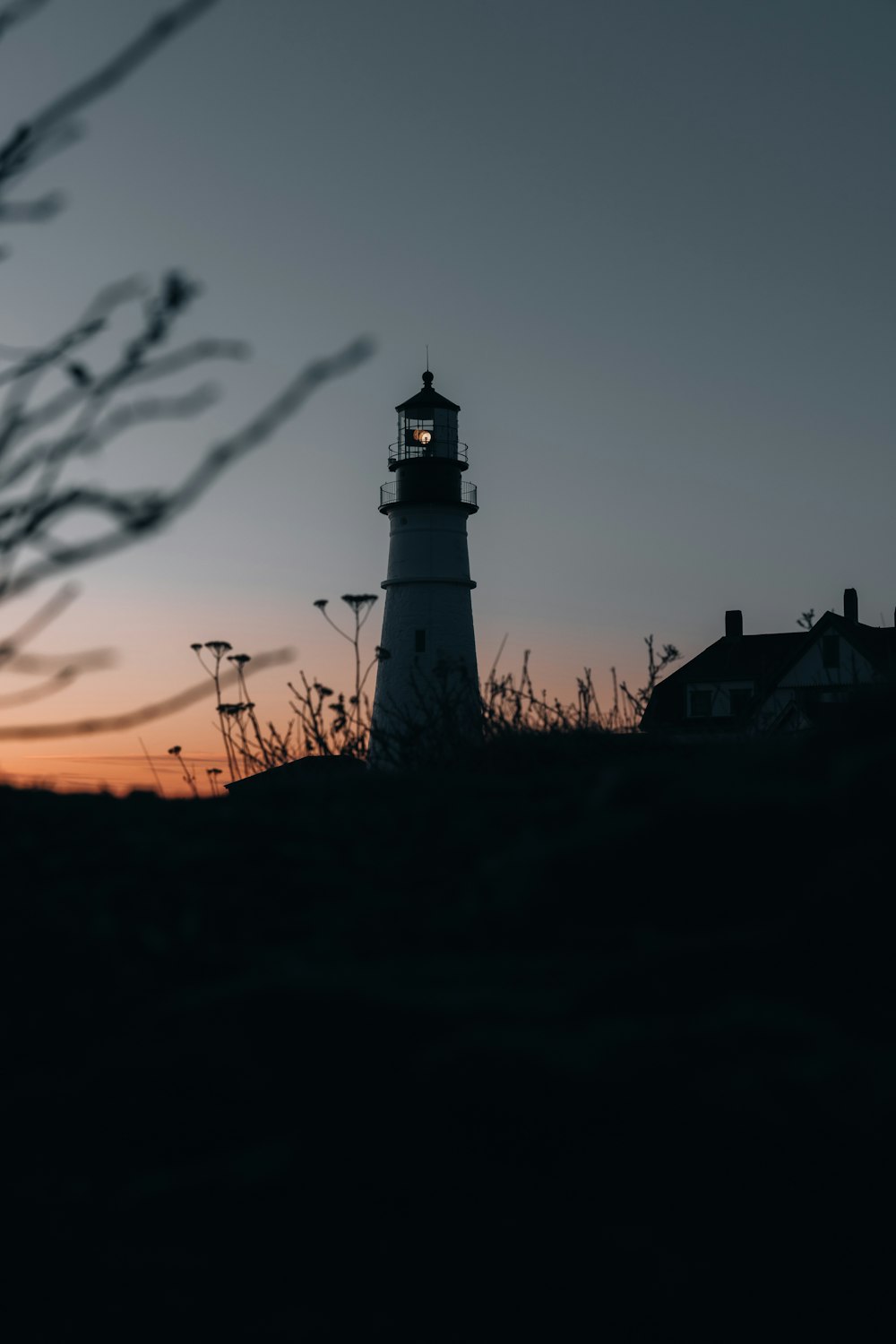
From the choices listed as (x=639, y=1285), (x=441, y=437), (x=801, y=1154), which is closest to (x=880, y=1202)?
(x=801, y=1154)

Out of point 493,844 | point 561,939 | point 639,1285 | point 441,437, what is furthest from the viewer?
point 441,437

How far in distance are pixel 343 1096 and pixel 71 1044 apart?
0.59 m

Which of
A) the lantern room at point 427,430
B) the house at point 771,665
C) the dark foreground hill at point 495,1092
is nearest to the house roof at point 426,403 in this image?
the lantern room at point 427,430

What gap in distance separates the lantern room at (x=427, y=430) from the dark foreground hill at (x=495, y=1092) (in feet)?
113

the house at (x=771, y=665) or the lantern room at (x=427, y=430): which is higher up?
the lantern room at (x=427, y=430)

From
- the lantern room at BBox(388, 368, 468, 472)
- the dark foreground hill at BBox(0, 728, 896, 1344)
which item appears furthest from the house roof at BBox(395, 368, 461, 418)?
the dark foreground hill at BBox(0, 728, 896, 1344)

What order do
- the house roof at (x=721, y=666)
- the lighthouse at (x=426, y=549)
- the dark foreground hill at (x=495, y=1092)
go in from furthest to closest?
1. the house roof at (x=721, y=666)
2. the lighthouse at (x=426, y=549)
3. the dark foreground hill at (x=495, y=1092)

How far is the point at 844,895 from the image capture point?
2250mm

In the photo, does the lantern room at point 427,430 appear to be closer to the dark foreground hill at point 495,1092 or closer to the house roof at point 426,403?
the house roof at point 426,403

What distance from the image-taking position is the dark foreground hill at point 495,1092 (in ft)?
6.54

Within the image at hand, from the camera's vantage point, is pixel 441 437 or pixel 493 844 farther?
pixel 441 437

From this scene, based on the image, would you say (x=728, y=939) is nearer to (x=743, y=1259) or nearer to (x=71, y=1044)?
(x=743, y=1259)

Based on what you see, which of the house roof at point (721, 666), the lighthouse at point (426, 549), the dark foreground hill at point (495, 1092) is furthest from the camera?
the house roof at point (721, 666)

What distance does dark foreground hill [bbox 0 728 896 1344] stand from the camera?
6.54ft
